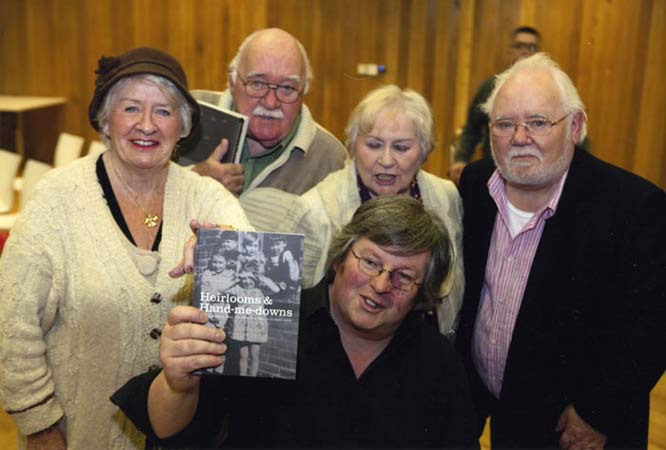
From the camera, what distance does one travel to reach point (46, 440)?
74.4 inches

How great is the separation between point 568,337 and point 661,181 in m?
3.92

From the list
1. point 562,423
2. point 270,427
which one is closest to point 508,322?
point 562,423

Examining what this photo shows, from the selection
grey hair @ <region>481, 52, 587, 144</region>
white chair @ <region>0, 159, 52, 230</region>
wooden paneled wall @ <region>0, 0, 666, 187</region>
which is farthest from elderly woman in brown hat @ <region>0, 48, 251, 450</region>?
wooden paneled wall @ <region>0, 0, 666, 187</region>

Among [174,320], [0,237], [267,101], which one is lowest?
[0,237]

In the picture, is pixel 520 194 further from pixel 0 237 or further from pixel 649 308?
pixel 0 237

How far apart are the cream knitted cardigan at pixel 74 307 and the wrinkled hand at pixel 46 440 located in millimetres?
30

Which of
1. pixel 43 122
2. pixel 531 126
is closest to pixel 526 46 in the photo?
pixel 531 126

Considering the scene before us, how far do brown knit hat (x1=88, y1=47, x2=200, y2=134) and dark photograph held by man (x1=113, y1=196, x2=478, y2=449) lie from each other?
63cm

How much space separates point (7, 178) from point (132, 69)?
14.0ft

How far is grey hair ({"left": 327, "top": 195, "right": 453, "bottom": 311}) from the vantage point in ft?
5.74

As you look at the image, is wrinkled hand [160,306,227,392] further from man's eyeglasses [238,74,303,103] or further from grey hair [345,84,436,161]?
man's eyeglasses [238,74,303,103]

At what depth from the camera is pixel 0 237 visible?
420cm

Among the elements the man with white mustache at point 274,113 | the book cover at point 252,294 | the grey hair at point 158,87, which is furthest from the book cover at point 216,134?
the book cover at point 252,294

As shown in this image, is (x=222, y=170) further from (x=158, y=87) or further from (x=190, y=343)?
(x=190, y=343)
